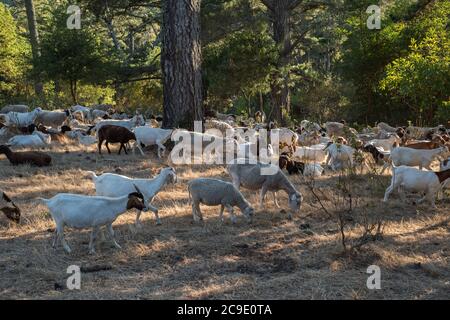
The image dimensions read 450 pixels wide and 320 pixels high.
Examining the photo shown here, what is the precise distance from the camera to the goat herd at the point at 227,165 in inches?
317

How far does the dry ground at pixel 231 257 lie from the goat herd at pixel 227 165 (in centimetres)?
34

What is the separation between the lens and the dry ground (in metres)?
6.60

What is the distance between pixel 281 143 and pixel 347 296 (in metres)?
10.7

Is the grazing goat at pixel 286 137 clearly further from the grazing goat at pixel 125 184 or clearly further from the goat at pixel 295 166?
the grazing goat at pixel 125 184

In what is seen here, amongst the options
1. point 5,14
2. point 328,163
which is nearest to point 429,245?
point 328,163

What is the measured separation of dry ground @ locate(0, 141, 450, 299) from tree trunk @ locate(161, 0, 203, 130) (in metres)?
5.24

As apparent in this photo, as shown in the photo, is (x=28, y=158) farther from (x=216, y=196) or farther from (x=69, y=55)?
(x=69, y=55)

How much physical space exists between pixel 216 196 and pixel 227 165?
1.71 m

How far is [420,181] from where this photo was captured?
10586mm

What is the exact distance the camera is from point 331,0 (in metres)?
27.6

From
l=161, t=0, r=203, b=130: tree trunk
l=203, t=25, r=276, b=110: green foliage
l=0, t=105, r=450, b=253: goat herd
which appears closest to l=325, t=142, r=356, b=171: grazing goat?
l=0, t=105, r=450, b=253: goat herd

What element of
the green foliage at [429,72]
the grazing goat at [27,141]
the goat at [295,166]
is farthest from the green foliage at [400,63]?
the grazing goat at [27,141]

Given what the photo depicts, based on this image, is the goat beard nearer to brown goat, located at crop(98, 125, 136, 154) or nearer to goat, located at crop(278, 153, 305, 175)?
brown goat, located at crop(98, 125, 136, 154)

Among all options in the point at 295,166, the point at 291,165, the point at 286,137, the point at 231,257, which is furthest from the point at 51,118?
the point at 231,257
